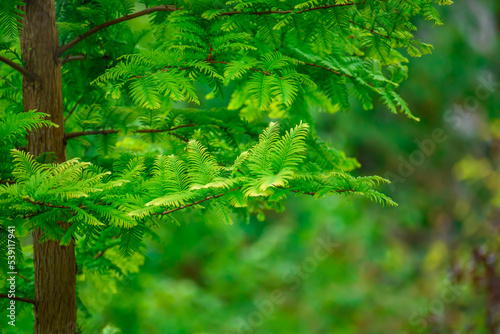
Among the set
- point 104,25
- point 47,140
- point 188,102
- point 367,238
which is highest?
point 104,25

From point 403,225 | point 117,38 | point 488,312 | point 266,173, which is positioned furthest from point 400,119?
point 266,173

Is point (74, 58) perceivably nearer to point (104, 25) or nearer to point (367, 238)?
→ point (104, 25)

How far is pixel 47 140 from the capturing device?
182cm

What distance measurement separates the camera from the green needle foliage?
1334mm

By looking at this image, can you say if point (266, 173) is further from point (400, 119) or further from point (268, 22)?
point (400, 119)

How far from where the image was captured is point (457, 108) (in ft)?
25.4

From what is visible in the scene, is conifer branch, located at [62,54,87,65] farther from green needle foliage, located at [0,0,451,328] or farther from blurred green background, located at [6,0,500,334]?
blurred green background, located at [6,0,500,334]

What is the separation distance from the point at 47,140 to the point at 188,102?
2.23 ft

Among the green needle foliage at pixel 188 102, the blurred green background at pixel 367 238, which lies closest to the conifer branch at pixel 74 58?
the green needle foliage at pixel 188 102

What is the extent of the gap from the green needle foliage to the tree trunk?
72 millimetres

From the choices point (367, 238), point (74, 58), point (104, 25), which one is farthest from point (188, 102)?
point (367, 238)

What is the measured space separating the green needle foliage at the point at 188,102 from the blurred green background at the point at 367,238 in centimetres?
441

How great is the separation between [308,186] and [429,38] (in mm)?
6725

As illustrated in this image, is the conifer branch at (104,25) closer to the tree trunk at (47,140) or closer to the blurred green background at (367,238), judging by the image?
the tree trunk at (47,140)
